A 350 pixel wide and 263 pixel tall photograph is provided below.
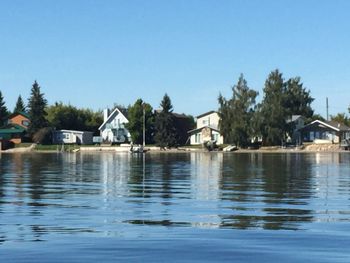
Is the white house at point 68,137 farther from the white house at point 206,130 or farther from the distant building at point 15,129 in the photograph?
the white house at point 206,130

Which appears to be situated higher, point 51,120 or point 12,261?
point 51,120

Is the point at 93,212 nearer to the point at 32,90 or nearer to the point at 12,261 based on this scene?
the point at 12,261

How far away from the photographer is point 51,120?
136000 mm

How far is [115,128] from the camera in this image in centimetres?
13400

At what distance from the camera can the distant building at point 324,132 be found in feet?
381

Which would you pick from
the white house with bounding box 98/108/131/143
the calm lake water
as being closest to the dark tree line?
the white house with bounding box 98/108/131/143

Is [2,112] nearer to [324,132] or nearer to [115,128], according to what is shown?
[115,128]

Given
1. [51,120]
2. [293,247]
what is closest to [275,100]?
[51,120]

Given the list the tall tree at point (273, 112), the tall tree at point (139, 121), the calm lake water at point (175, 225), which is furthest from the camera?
the tall tree at point (139, 121)

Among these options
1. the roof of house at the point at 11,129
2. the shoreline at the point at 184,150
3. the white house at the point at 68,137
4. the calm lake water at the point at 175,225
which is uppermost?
the roof of house at the point at 11,129

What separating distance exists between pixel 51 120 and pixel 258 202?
387 ft

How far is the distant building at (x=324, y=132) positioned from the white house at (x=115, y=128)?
112ft

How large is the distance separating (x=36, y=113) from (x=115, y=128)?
50.9ft

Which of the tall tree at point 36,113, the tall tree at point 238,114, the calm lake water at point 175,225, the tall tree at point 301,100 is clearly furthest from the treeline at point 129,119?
the calm lake water at point 175,225
